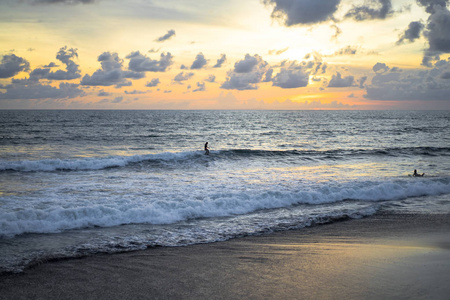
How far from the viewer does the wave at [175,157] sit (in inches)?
785

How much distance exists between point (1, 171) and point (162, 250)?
52.2 feet

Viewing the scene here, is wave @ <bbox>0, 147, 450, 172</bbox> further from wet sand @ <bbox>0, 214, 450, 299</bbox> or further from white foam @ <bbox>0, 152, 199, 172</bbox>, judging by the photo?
wet sand @ <bbox>0, 214, 450, 299</bbox>

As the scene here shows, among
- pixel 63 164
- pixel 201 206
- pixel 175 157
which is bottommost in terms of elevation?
pixel 201 206

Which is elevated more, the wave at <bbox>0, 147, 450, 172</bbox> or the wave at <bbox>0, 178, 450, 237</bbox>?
the wave at <bbox>0, 147, 450, 172</bbox>

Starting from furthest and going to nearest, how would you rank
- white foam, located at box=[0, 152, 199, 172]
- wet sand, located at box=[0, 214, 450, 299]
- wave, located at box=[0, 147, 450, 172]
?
wave, located at box=[0, 147, 450, 172]
white foam, located at box=[0, 152, 199, 172]
wet sand, located at box=[0, 214, 450, 299]

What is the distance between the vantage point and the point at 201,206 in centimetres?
1205

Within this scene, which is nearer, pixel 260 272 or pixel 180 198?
pixel 260 272

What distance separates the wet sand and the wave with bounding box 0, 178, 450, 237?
2.98 m

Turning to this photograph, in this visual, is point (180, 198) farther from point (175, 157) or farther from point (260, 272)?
point (175, 157)

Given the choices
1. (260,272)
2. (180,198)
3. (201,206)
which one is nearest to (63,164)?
(180,198)

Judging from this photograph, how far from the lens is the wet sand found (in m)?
5.70

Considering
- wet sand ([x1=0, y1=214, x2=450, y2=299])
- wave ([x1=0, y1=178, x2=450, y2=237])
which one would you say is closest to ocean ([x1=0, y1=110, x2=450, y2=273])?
wave ([x1=0, y1=178, x2=450, y2=237])

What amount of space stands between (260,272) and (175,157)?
19282mm

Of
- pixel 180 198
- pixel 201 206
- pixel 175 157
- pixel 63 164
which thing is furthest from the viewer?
pixel 175 157
